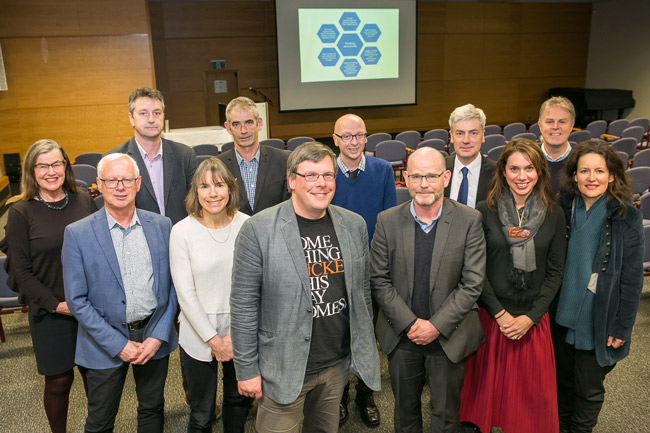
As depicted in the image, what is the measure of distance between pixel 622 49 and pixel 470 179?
14.9m

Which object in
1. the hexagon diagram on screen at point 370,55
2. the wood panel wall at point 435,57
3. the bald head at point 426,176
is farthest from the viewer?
the hexagon diagram on screen at point 370,55

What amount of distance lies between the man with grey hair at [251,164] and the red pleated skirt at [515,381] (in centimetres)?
151

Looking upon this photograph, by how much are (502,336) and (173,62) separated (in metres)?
11.7

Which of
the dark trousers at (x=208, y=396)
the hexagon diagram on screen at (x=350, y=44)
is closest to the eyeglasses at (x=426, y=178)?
the dark trousers at (x=208, y=396)

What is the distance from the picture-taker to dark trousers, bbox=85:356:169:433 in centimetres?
232

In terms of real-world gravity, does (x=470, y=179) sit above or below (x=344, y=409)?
above

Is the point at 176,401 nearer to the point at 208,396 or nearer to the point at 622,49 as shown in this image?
the point at 208,396

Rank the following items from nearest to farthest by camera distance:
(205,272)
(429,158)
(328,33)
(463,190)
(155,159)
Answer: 1. (429,158)
2. (205,272)
3. (463,190)
4. (155,159)
5. (328,33)

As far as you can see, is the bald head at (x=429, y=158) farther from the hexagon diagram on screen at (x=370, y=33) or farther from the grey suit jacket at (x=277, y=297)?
the hexagon diagram on screen at (x=370, y=33)

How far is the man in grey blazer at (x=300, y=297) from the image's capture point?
1.93 metres

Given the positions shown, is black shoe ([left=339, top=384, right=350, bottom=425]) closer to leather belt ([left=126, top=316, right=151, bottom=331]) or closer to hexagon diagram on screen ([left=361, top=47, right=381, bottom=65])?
leather belt ([left=126, top=316, right=151, bottom=331])

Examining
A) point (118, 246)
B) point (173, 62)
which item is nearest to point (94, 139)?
point (173, 62)

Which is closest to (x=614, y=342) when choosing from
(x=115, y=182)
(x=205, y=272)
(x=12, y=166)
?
(x=205, y=272)

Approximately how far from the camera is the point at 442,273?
228cm
